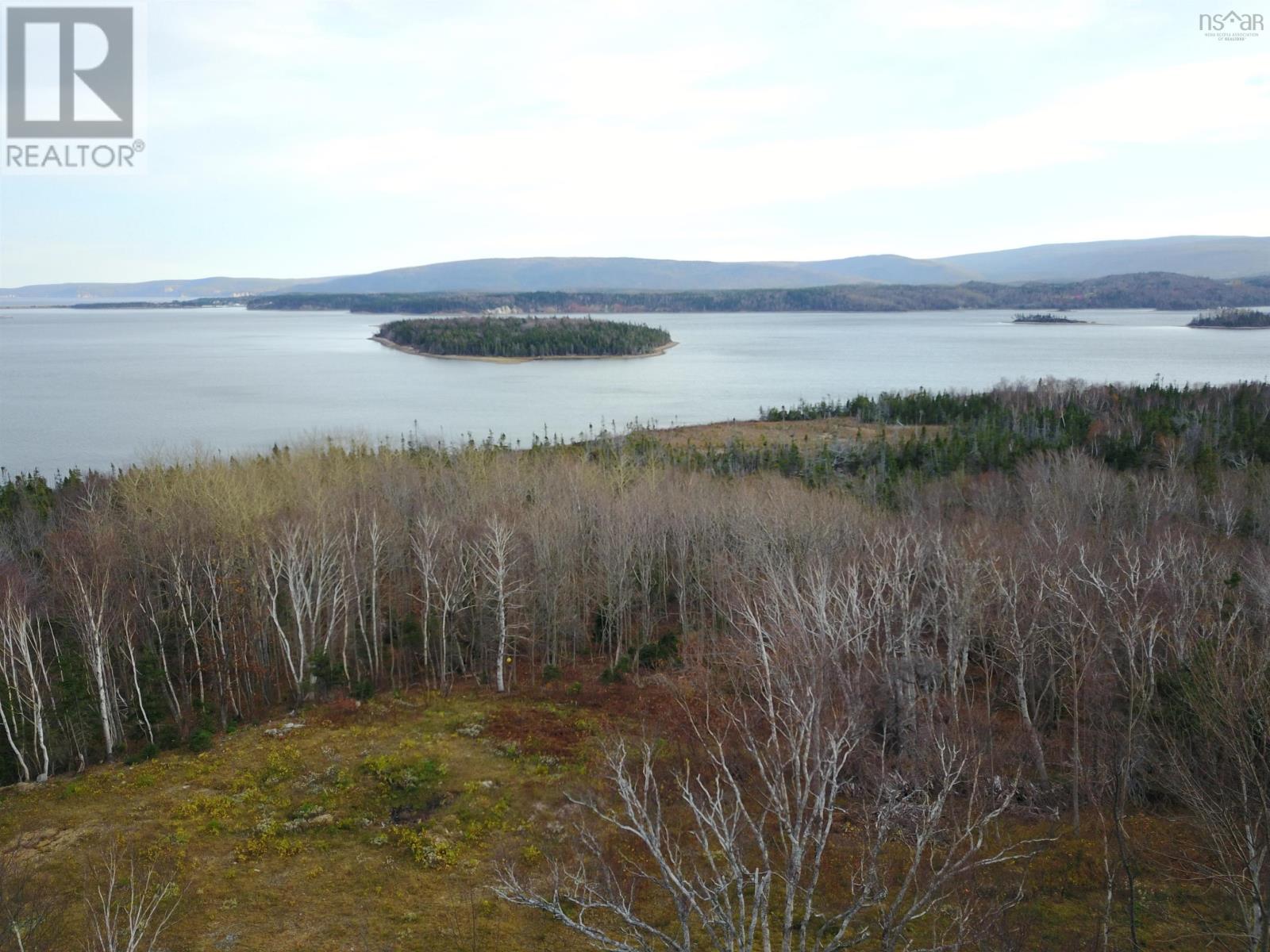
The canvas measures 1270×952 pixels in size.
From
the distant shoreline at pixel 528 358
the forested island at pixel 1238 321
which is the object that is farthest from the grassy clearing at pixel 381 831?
the forested island at pixel 1238 321

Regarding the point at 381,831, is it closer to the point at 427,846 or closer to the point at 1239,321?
the point at 427,846

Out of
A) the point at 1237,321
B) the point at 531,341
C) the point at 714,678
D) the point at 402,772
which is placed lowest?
the point at 402,772

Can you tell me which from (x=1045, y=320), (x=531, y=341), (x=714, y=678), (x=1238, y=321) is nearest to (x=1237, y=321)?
(x=1238, y=321)

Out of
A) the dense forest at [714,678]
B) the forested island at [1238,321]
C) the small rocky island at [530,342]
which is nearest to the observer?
the dense forest at [714,678]

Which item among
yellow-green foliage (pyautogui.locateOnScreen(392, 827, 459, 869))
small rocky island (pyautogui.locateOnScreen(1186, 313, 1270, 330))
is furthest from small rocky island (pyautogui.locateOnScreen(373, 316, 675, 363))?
small rocky island (pyautogui.locateOnScreen(1186, 313, 1270, 330))

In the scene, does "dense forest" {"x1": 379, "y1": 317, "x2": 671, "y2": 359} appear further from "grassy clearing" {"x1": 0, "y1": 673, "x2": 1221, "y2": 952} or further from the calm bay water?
"grassy clearing" {"x1": 0, "y1": 673, "x2": 1221, "y2": 952}

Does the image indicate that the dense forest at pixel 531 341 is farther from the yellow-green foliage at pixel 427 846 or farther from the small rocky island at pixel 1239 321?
the yellow-green foliage at pixel 427 846
